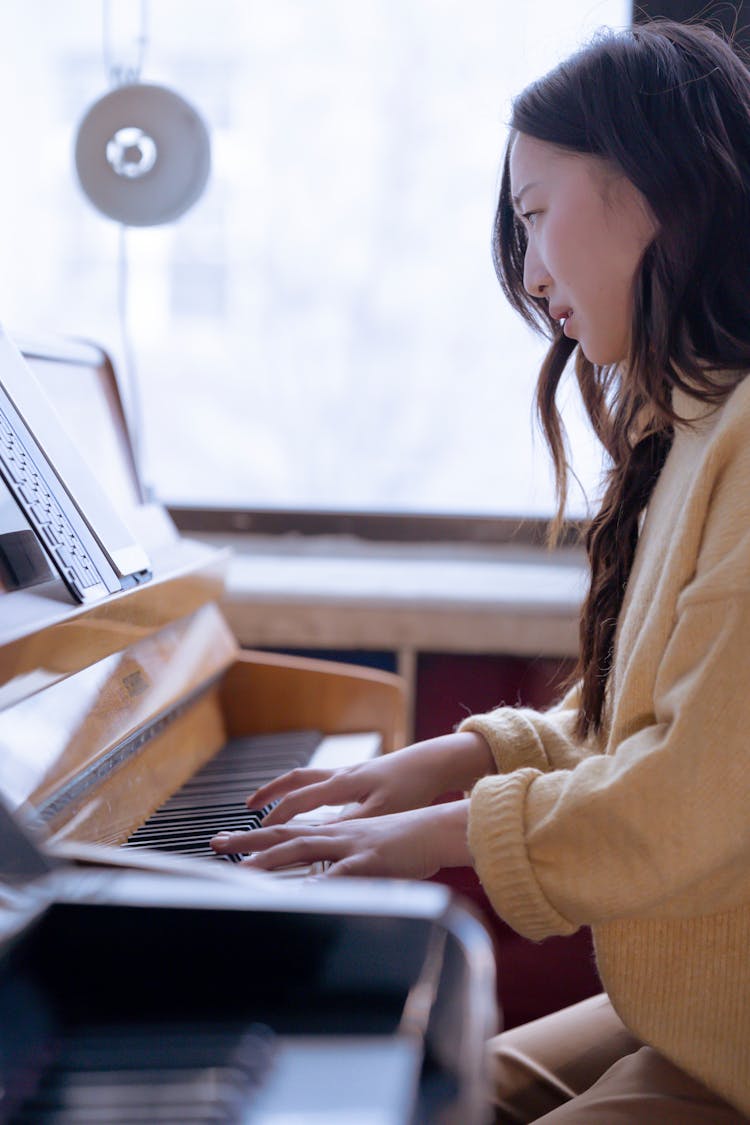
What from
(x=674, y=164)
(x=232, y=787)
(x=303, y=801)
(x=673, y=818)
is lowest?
(x=232, y=787)

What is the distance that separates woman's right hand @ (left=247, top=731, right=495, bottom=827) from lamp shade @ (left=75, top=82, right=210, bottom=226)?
4.19ft

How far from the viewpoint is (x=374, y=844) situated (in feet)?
2.91

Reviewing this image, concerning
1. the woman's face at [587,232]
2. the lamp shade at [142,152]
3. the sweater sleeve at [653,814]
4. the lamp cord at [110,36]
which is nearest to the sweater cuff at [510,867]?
the sweater sleeve at [653,814]

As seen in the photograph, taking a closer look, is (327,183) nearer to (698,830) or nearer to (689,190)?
(689,190)

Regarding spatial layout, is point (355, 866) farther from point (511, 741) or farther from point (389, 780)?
point (511, 741)

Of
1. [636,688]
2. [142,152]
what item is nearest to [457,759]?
[636,688]

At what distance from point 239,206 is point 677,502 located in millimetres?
1679

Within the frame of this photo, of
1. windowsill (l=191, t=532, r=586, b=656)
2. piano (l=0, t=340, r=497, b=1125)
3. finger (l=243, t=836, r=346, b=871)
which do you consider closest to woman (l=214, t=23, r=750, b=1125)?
finger (l=243, t=836, r=346, b=871)

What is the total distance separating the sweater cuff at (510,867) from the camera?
848 mm

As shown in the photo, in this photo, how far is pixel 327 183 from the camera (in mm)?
2439

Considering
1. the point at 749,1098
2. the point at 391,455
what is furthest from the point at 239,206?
the point at 749,1098

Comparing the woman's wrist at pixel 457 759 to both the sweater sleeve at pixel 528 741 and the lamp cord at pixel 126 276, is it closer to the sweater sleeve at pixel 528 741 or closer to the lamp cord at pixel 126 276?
the sweater sleeve at pixel 528 741

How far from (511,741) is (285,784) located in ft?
0.81

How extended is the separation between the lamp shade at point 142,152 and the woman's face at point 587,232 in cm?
110
